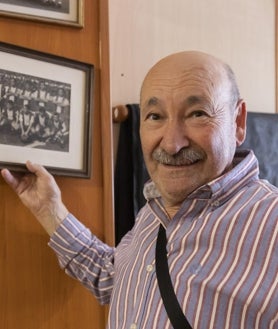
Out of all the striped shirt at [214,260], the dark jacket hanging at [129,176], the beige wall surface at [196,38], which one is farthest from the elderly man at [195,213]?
the beige wall surface at [196,38]

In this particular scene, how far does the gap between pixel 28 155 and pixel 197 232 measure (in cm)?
38

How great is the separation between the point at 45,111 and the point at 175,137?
1.02ft

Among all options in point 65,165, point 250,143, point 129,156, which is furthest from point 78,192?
point 250,143

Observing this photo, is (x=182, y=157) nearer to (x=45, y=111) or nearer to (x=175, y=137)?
(x=175, y=137)

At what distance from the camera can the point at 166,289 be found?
2.56 feet

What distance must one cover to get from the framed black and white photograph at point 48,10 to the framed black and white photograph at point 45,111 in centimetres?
7

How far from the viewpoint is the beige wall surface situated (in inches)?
49.6

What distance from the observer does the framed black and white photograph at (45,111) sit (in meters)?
0.95

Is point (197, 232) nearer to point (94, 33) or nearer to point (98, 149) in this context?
point (98, 149)

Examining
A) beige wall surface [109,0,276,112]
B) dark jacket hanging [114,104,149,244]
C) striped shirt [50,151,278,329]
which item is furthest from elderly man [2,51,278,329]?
beige wall surface [109,0,276,112]

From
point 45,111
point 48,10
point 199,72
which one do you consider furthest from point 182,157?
point 48,10

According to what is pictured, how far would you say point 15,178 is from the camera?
38.0 inches

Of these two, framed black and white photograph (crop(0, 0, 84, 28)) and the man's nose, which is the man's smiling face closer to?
the man's nose

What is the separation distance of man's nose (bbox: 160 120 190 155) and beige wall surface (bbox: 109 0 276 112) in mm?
421
